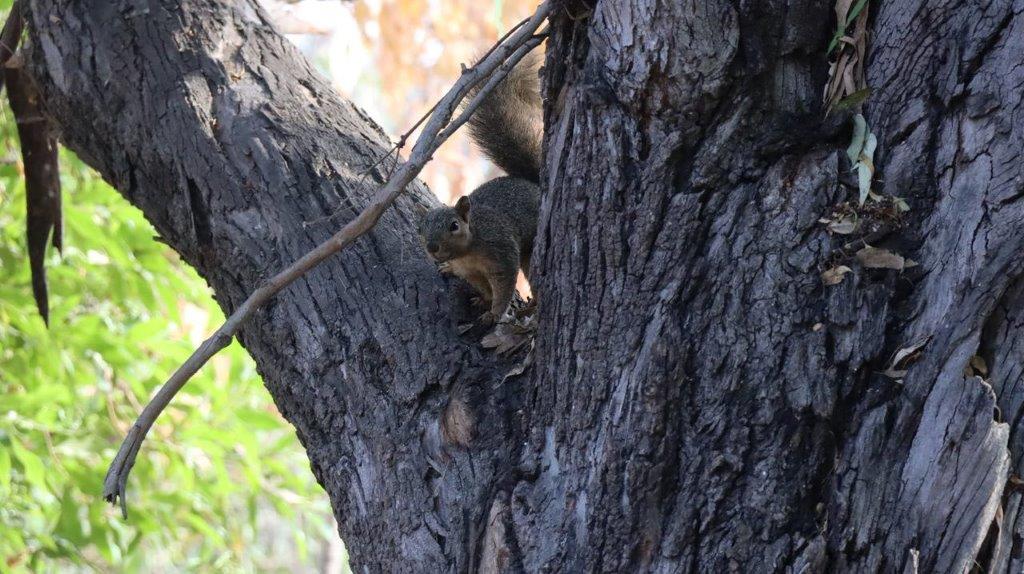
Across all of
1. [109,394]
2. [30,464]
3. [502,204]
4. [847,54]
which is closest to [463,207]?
[502,204]

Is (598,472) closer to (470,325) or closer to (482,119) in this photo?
(470,325)

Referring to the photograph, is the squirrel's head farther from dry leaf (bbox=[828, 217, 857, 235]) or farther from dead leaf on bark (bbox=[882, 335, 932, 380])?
dead leaf on bark (bbox=[882, 335, 932, 380])

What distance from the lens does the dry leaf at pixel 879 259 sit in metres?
1.55

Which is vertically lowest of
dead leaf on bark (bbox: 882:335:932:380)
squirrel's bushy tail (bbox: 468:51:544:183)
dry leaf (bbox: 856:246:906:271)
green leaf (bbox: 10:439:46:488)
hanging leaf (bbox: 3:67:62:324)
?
dead leaf on bark (bbox: 882:335:932:380)

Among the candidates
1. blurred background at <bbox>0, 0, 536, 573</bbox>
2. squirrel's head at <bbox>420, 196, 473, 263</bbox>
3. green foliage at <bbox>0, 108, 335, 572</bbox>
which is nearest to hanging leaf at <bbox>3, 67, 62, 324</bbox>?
green foliage at <bbox>0, 108, 335, 572</bbox>

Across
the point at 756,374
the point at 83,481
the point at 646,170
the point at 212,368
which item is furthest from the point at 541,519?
the point at 212,368

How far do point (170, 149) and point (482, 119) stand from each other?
0.96 m

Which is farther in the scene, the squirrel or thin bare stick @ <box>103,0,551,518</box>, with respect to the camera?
the squirrel

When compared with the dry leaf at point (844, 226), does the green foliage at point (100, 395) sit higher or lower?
higher

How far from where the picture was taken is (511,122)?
301 cm

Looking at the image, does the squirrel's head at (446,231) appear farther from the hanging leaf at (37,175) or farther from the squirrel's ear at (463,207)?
the hanging leaf at (37,175)

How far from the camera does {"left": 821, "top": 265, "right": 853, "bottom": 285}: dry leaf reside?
1.57 meters

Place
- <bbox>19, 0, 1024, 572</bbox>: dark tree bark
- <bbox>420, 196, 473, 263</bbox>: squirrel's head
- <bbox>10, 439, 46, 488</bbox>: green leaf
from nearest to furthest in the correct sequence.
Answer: <bbox>19, 0, 1024, 572</bbox>: dark tree bark < <bbox>420, 196, 473, 263</bbox>: squirrel's head < <bbox>10, 439, 46, 488</bbox>: green leaf

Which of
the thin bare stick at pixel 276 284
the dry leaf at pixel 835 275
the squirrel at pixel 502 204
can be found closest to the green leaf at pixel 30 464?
the squirrel at pixel 502 204
